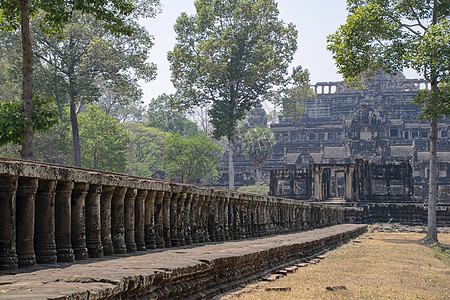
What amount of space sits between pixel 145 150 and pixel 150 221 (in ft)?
182

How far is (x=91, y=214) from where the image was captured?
22.5ft

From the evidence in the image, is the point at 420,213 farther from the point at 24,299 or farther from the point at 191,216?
the point at 24,299

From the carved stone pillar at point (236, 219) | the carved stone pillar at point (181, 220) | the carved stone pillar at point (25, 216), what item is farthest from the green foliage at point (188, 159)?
the carved stone pillar at point (25, 216)

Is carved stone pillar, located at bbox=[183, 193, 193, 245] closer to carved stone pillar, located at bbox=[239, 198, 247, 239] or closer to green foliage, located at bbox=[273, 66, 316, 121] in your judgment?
carved stone pillar, located at bbox=[239, 198, 247, 239]

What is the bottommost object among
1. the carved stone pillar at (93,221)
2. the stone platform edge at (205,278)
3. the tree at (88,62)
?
the stone platform edge at (205,278)

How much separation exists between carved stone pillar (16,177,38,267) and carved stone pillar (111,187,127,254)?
1.72m

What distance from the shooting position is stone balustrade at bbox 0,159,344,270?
5.66 m

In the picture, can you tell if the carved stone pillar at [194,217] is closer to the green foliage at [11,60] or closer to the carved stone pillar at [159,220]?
the carved stone pillar at [159,220]

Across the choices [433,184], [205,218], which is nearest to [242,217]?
[205,218]

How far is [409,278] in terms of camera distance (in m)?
9.88

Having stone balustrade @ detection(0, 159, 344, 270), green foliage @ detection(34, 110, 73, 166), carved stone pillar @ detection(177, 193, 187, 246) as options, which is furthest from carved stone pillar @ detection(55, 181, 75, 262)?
green foliage @ detection(34, 110, 73, 166)

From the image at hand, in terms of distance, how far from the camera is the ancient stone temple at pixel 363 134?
6600 centimetres

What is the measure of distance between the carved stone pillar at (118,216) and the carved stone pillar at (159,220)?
42.6 inches

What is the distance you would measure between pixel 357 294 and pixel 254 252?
1.54 meters
